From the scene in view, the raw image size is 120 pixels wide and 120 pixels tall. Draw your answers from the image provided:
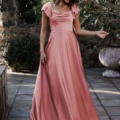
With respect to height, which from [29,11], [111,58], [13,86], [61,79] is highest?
[29,11]

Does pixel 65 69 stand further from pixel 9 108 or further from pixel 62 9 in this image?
pixel 9 108

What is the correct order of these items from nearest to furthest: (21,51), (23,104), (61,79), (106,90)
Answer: (61,79) → (23,104) → (106,90) → (21,51)

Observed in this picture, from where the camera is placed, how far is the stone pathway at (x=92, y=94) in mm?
2734

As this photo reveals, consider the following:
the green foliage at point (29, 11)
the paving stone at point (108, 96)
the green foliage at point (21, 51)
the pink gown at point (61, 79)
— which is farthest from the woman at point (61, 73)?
the green foliage at point (29, 11)

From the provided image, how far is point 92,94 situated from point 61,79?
1.66 metres

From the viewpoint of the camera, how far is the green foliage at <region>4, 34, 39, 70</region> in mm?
5242

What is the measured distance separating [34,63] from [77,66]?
3.86 meters

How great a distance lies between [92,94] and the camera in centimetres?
363

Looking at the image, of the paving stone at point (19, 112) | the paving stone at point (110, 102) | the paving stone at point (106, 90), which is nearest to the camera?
the paving stone at point (19, 112)

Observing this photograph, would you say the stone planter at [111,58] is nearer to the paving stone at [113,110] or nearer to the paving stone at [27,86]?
the paving stone at [27,86]

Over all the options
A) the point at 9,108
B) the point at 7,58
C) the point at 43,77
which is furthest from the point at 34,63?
the point at 43,77

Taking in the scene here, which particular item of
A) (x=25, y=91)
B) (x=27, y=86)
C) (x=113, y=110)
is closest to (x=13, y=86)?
(x=27, y=86)

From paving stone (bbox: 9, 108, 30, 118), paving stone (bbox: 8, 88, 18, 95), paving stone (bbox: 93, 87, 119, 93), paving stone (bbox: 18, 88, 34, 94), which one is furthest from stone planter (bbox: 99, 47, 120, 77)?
paving stone (bbox: 9, 108, 30, 118)

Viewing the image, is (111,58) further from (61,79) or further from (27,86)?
(61,79)
